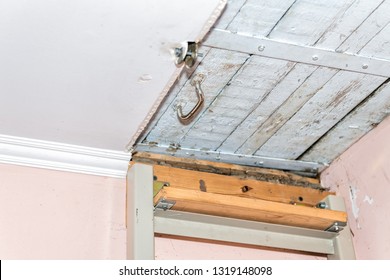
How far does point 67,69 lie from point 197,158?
2.00ft

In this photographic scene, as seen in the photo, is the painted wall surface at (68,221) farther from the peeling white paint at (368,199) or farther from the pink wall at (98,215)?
the peeling white paint at (368,199)

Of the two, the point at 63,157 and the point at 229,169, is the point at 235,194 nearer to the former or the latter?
the point at 229,169

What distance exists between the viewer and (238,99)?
1.73 m

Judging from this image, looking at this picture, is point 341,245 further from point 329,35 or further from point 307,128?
point 329,35

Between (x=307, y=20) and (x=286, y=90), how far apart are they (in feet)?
0.94

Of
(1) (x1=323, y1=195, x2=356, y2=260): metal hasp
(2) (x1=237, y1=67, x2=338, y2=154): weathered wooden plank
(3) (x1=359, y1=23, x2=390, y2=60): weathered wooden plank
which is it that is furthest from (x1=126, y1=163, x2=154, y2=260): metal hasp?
(3) (x1=359, y1=23, x2=390, y2=60): weathered wooden plank

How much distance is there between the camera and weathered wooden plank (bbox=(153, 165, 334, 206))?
190 cm

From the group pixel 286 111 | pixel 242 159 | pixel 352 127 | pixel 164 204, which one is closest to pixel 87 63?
pixel 164 204

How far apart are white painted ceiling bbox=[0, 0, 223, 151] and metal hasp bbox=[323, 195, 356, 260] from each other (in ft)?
2.12

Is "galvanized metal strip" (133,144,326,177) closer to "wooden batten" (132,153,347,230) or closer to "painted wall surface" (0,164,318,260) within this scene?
"wooden batten" (132,153,347,230)

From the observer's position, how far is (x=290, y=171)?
6.88ft

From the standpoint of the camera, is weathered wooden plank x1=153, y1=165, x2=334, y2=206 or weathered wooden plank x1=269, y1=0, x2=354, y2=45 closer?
weathered wooden plank x1=269, y1=0, x2=354, y2=45

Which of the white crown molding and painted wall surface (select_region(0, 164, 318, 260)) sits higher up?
the white crown molding
